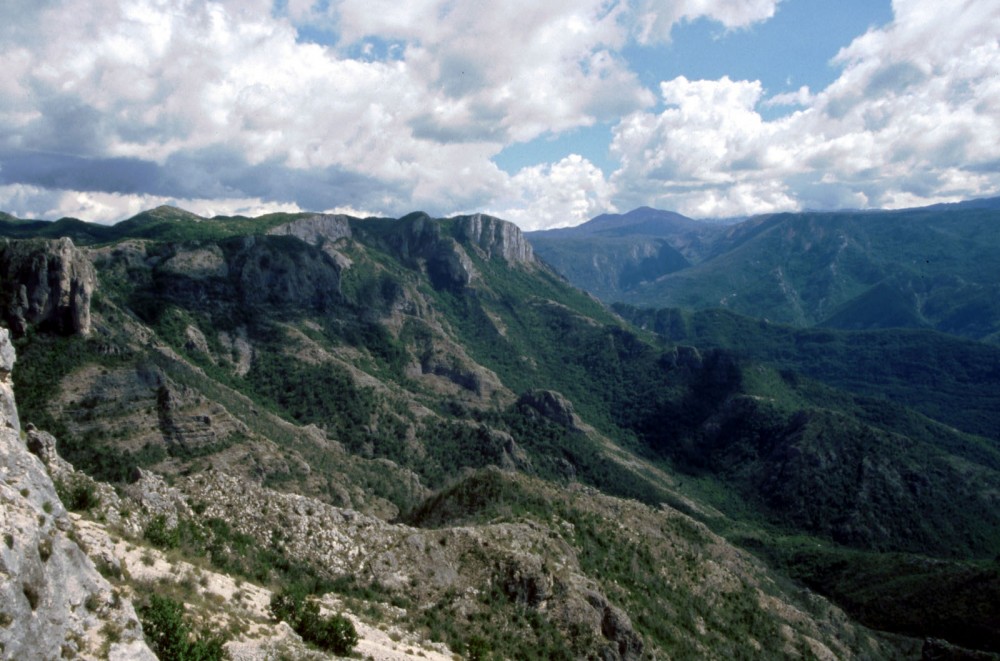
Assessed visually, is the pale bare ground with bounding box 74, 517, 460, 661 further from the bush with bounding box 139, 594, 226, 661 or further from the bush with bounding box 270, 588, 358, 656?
the bush with bounding box 139, 594, 226, 661

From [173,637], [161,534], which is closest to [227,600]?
[161,534]

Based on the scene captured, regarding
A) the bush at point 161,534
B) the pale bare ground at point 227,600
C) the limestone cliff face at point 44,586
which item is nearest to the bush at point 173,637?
the pale bare ground at point 227,600

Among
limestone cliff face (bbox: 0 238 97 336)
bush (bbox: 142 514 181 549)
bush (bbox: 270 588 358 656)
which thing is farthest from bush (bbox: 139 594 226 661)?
limestone cliff face (bbox: 0 238 97 336)

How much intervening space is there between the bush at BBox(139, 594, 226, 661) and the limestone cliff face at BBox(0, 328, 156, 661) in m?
1.63

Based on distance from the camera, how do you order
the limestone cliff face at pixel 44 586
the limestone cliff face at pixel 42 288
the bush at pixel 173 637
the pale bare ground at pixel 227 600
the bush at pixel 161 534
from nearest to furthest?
the limestone cliff face at pixel 44 586 → the bush at pixel 173 637 → the pale bare ground at pixel 227 600 → the bush at pixel 161 534 → the limestone cliff face at pixel 42 288

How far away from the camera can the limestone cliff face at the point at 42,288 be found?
11962 centimetres

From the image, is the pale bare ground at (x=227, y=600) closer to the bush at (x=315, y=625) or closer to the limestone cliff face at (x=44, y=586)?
the bush at (x=315, y=625)

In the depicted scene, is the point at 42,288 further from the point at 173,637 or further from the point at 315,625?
the point at 173,637

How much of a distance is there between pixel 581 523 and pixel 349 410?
11878cm

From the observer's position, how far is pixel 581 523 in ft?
282

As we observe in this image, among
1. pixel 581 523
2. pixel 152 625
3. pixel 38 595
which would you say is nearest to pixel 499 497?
pixel 581 523

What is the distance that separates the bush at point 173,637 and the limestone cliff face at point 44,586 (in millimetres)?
1631

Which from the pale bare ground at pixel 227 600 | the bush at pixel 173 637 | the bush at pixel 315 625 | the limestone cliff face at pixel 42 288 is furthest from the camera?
the limestone cliff face at pixel 42 288

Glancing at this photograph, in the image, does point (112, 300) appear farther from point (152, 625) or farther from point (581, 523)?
point (152, 625)
